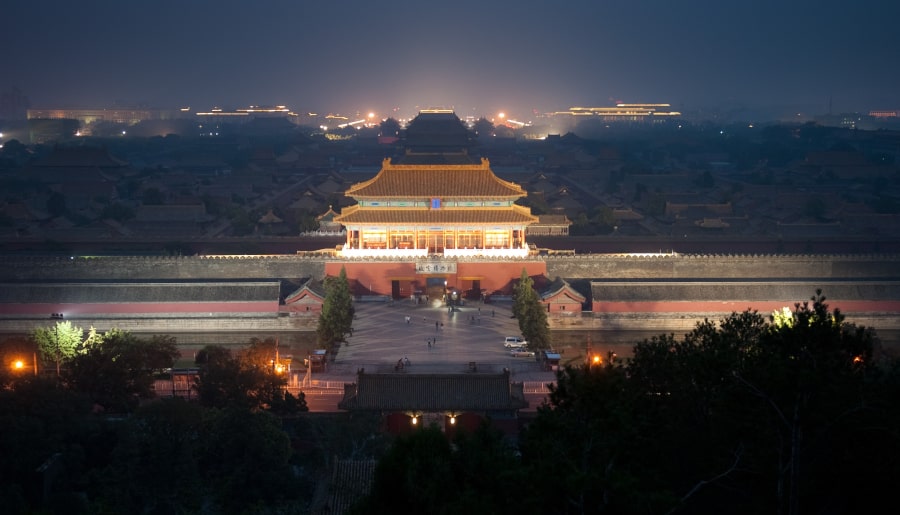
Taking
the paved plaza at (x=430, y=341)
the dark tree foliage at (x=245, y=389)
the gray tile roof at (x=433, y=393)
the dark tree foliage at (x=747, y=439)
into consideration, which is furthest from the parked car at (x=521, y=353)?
the dark tree foliage at (x=747, y=439)

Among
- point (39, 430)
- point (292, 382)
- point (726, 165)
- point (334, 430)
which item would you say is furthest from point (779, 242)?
point (726, 165)

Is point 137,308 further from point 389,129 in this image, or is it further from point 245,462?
point 389,129

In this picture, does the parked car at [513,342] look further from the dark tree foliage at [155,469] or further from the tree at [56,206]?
Answer: the tree at [56,206]

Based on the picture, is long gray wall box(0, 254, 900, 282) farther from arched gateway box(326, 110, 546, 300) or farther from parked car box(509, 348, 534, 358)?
parked car box(509, 348, 534, 358)

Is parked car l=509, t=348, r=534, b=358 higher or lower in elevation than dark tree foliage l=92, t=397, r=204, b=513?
higher

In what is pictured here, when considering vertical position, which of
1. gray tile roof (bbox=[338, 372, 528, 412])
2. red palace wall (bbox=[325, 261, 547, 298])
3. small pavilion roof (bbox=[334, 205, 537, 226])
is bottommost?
gray tile roof (bbox=[338, 372, 528, 412])

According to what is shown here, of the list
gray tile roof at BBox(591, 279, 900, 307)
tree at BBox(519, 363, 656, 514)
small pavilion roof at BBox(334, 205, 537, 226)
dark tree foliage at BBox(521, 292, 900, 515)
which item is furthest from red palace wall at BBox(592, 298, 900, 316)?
tree at BBox(519, 363, 656, 514)
